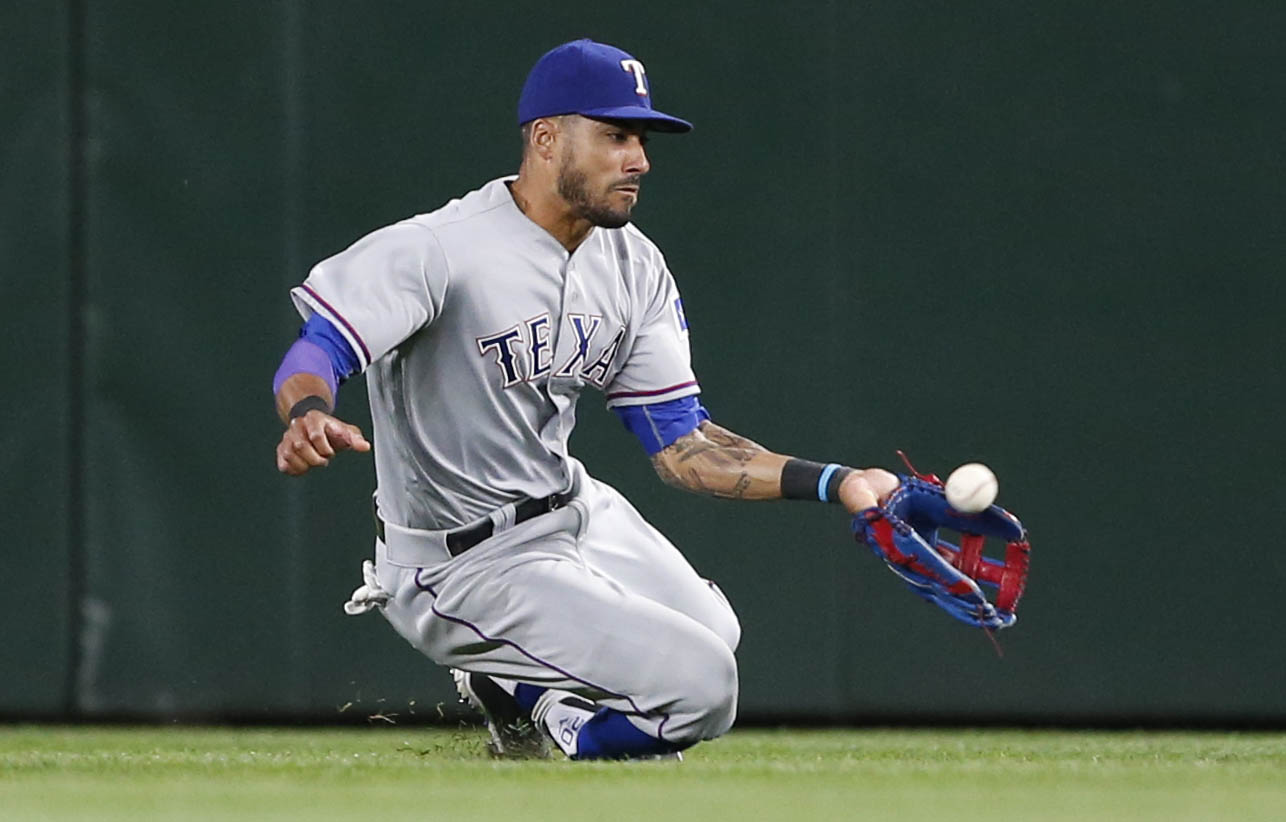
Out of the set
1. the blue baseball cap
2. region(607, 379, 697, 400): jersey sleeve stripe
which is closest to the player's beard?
the blue baseball cap

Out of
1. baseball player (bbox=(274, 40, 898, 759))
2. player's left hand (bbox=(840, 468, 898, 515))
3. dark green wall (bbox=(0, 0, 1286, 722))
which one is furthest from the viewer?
dark green wall (bbox=(0, 0, 1286, 722))

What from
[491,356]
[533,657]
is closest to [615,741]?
[533,657]

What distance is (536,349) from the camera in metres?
4.61

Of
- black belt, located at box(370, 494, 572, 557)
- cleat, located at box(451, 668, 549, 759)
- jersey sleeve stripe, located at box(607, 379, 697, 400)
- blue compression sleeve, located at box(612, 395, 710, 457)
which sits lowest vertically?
cleat, located at box(451, 668, 549, 759)

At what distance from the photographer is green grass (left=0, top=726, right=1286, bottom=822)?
3.03m

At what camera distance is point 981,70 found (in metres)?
5.95

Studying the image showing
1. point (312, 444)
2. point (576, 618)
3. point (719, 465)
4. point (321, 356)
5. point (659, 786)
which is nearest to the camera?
point (659, 786)

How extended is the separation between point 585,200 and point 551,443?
0.53m

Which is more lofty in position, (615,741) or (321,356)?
(321,356)

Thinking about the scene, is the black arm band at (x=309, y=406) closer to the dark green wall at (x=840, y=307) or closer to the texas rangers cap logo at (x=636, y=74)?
the texas rangers cap logo at (x=636, y=74)

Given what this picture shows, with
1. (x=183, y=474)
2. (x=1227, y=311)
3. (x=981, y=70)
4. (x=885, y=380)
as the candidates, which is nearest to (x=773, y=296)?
(x=885, y=380)

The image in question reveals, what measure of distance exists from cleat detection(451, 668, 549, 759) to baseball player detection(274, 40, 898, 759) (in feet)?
0.04

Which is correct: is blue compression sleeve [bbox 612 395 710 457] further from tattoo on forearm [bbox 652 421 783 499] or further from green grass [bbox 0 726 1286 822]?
green grass [bbox 0 726 1286 822]

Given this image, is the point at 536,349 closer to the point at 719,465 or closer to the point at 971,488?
the point at 719,465
